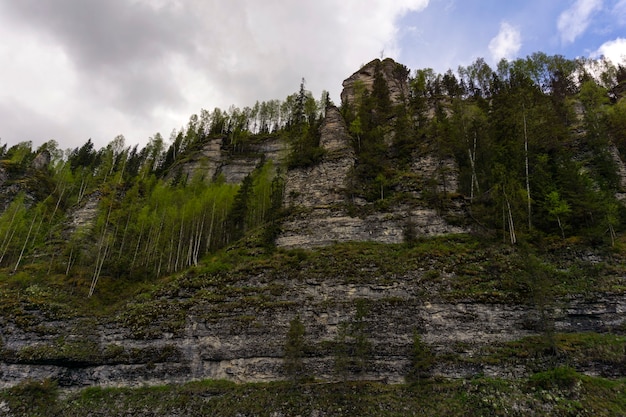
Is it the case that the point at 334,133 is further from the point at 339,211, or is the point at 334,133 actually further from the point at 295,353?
the point at 295,353

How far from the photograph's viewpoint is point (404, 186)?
35625 millimetres

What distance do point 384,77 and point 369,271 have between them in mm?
45077

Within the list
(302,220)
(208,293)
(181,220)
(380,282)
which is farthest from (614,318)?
(181,220)

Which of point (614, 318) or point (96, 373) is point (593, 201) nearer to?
point (614, 318)

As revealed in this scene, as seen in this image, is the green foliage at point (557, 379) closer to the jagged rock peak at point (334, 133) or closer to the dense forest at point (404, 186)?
the dense forest at point (404, 186)

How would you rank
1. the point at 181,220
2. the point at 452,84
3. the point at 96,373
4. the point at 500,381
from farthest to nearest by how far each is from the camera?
the point at 452,84
the point at 181,220
the point at 96,373
the point at 500,381

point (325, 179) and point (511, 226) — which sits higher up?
point (325, 179)

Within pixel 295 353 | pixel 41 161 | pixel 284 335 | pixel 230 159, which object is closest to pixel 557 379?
pixel 295 353

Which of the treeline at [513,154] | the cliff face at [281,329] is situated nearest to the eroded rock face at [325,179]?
the treeline at [513,154]

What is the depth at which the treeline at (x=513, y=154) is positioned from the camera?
28469mm

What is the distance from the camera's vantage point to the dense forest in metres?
29.6

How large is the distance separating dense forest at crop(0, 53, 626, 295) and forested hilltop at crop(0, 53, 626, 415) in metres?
0.24

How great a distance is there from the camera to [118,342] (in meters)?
25.7

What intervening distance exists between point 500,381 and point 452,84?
5255 cm
